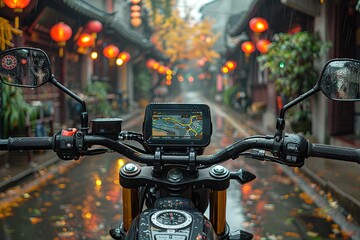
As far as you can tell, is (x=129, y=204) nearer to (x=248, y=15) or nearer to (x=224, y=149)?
(x=224, y=149)

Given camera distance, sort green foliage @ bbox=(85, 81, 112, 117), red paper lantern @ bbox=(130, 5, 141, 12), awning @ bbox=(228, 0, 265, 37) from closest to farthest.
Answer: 1. awning @ bbox=(228, 0, 265, 37)
2. green foliage @ bbox=(85, 81, 112, 117)
3. red paper lantern @ bbox=(130, 5, 141, 12)

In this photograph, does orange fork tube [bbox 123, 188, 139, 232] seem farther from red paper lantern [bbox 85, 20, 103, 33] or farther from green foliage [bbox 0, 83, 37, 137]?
red paper lantern [bbox 85, 20, 103, 33]

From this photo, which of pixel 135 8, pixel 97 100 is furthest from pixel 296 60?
pixel 135 8

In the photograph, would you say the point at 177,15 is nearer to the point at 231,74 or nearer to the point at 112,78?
the point at 231,74

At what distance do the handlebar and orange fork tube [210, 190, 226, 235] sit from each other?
0.75ft

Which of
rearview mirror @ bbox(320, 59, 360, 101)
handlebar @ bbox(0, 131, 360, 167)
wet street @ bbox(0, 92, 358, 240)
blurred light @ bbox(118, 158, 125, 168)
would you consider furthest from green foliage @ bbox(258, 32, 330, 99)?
handlebar @ bbox(0, 131, 360, 167)

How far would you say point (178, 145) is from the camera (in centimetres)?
266

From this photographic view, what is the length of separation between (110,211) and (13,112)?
167 inches

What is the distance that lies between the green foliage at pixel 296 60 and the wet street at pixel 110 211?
4.09 meters

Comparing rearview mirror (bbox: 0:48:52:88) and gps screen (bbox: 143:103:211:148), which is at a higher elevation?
rearview mirror (bbox: 0:48:52:88)

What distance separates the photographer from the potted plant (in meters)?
12.3

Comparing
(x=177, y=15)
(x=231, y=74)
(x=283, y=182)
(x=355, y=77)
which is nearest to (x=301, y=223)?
(x=283, y=182)

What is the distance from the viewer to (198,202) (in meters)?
2.85

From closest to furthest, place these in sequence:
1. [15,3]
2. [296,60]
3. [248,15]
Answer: [15,3]
[296,60]
[248,15]
